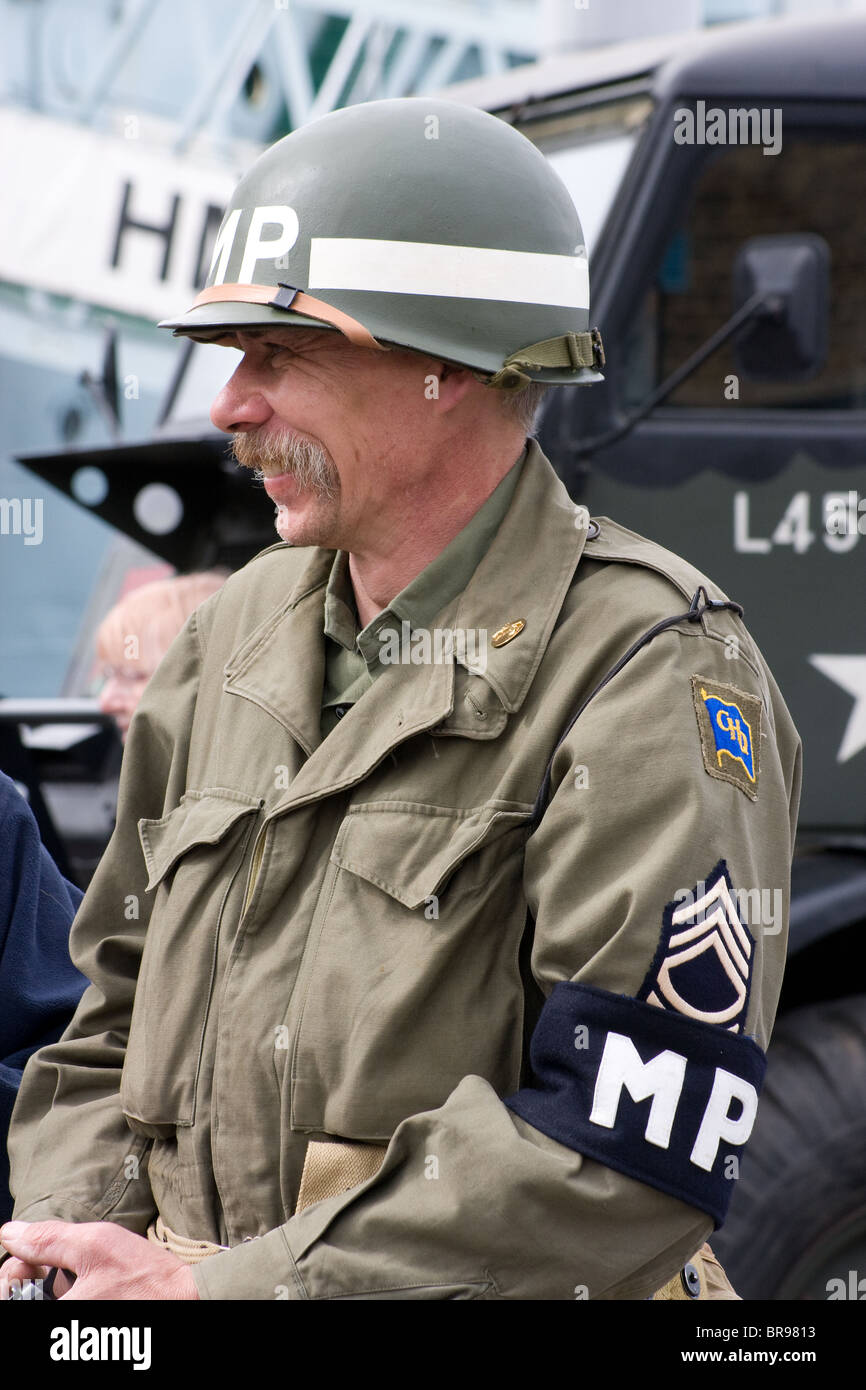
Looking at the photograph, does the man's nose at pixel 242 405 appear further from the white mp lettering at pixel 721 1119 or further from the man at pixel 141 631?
the man at pixel 141 631

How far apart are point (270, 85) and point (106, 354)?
4.52 meters

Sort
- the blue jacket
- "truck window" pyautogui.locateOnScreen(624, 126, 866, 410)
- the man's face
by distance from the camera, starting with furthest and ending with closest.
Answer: "truck window" pyautogui.locateOnScreen(624, 126, 866, 410) → the blue jacket → the man's face

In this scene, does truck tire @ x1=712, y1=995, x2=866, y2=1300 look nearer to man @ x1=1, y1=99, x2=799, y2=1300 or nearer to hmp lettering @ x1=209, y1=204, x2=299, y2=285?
man @ x1=1, y1=99, x2=799, y2=1300

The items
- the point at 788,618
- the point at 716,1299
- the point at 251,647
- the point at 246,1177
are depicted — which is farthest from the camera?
the point at 788,618

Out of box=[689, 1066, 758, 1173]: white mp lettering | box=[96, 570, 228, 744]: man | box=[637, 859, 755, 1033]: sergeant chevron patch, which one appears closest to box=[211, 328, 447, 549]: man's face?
box=[637, 859, 755, 1033]: sergeant chevron patch

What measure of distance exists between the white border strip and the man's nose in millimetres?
143

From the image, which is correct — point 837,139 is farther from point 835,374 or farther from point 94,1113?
point 94,1113

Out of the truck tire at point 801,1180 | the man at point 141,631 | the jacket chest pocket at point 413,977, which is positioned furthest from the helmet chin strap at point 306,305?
the truck tire at point 801,1180

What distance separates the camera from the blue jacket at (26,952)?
2279mm

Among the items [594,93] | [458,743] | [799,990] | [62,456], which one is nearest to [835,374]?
[594,93]

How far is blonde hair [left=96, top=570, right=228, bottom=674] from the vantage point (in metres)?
3.79

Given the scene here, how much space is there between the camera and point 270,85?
26.8ft
